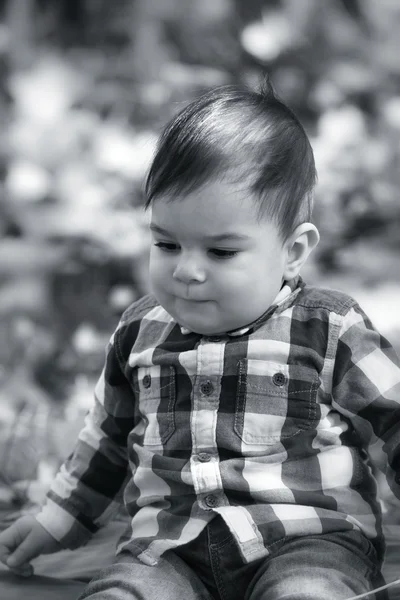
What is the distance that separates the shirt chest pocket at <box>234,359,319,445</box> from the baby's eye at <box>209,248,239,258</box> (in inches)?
6.4

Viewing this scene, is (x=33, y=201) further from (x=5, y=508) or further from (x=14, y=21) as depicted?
(x=5, y=508)

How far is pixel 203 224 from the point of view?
1.12 m

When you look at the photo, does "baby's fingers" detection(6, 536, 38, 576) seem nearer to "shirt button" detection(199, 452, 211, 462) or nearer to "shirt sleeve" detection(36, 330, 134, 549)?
"shirt sleeve" detection(36, 330, 134, 549)

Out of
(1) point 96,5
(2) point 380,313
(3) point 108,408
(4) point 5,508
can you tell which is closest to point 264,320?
(3) point 108,408

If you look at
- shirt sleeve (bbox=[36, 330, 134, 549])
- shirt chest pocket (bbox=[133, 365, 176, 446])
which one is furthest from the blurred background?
shirt chest pocket (bbox=[133, 365, 176, 446])

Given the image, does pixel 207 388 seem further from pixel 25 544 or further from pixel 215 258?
pixel 25 544

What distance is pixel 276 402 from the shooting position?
1.19 meters

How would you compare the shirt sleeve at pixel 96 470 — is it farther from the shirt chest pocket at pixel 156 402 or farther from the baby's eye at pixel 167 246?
the baby's eye at pixel 167 246

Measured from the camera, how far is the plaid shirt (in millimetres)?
1162

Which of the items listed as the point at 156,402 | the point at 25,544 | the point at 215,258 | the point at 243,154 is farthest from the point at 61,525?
Answer: the point at 243,154

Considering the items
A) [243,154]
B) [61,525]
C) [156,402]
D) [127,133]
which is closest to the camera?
[243,154]

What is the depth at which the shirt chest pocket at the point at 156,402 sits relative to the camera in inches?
48.6

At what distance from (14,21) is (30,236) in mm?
618

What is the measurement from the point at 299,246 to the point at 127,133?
1303 millimetres
